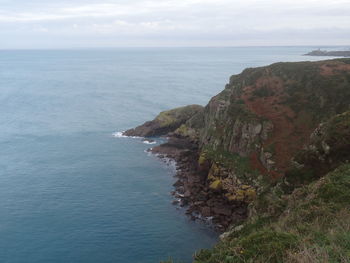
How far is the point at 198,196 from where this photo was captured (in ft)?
174

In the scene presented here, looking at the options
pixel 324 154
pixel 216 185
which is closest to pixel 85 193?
pixel 216 185

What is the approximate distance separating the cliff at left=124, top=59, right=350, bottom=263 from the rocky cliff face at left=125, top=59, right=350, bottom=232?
0.53 feet

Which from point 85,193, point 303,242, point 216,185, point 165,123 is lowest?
point 85,193

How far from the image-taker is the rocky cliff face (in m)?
50.8

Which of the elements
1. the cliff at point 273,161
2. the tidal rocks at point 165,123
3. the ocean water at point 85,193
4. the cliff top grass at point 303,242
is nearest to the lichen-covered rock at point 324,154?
the cliff at point 273,161

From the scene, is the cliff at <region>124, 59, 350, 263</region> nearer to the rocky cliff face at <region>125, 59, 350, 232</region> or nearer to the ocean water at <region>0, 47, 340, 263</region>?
the rocky cliff face at <region>125, 59, 350, 232</region>

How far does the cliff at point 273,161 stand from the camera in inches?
721

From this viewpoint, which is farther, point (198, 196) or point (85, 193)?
point (85, 193)

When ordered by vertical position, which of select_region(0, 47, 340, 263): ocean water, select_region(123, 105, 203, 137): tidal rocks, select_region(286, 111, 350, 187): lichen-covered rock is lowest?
select_region(0, 47, 340, 263): ocean water

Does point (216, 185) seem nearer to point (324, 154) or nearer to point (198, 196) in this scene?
point (198, 196)

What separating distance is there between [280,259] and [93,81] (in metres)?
184

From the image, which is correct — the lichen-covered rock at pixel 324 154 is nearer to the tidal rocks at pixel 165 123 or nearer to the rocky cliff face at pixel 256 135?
the rocky cliff face at pixel 256 135

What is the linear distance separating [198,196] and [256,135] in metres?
15.8

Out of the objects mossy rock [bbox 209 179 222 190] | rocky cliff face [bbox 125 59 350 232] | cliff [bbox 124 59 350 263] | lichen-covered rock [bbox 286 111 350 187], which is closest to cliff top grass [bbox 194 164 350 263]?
cliff [bbox 124 59 350 263]
